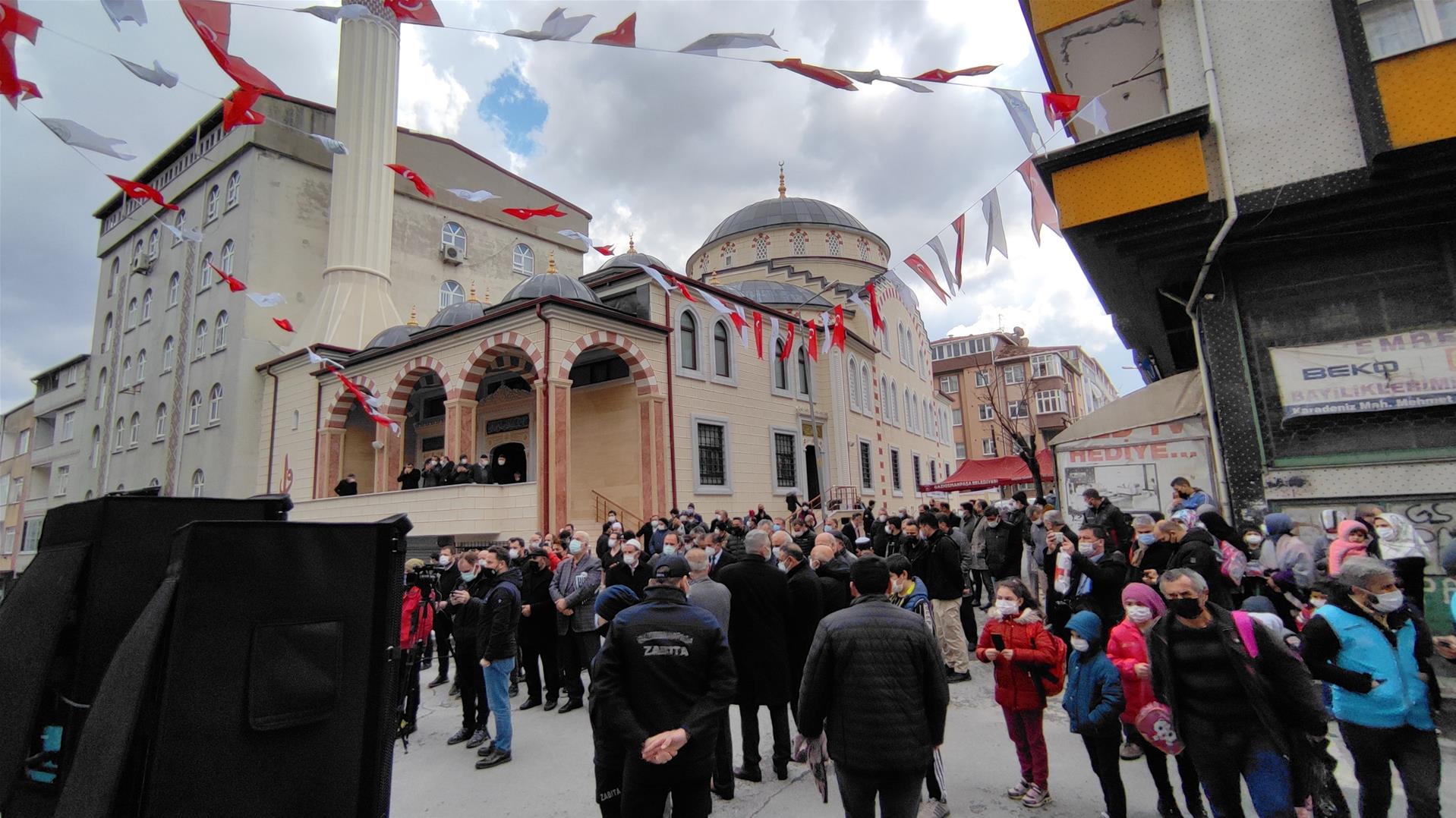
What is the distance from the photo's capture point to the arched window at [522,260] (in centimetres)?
3491

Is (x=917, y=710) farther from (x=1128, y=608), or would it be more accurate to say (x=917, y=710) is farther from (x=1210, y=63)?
(x=1210, y=63)

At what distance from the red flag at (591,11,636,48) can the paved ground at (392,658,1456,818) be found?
6.52 meters

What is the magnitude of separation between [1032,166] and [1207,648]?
755cm

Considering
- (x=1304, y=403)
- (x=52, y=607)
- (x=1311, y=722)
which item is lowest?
(x=1311, y=722)

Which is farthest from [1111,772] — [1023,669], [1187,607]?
[1187,607]

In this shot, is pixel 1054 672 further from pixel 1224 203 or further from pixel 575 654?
pixel 1224 203

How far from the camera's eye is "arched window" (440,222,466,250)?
3259cm

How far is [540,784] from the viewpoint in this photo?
5715 mm

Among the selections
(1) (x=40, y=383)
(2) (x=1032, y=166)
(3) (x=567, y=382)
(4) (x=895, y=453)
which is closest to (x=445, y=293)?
(3) (x=567, y=382)

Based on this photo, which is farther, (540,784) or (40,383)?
(40,383)

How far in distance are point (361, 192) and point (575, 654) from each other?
81.4ft

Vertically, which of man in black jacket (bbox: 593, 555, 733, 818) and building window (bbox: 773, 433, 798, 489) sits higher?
building window (bbox: 773, 433, 798, 489)

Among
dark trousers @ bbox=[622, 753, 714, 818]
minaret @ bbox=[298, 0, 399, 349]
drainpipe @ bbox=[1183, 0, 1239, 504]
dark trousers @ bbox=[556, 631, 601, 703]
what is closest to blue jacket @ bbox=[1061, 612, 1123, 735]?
dark trousers @ bbox=[622, 753, 714, 818]

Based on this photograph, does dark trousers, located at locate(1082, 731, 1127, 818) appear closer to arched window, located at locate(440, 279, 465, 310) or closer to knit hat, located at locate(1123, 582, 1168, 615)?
knit hat, located at locate(1123, 582, 1168, 615)
